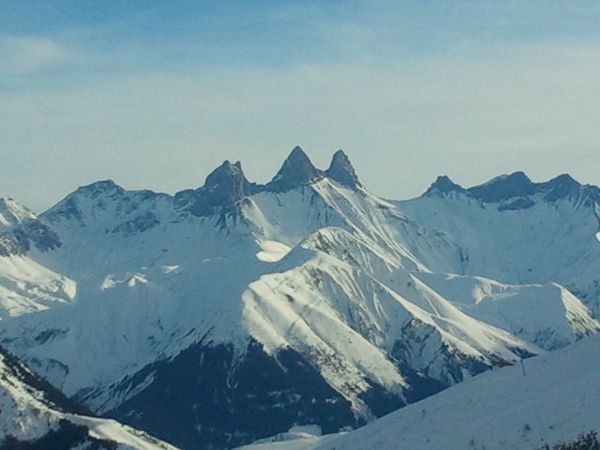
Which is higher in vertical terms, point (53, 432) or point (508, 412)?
point (508, 412)

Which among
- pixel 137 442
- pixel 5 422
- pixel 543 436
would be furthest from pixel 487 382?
pixel 5 422

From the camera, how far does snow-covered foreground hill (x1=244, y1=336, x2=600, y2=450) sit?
4065 inches

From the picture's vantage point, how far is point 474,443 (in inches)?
4269

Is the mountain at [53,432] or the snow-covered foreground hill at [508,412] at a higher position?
the snow-covered foreground hill at [508,412]

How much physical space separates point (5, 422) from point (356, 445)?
8074cm

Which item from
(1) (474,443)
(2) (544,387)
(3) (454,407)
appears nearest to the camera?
(1) (474,443)

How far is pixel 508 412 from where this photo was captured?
11425 centimetres

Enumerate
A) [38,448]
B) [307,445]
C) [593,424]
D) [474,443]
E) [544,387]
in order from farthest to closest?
[38,448] < [307,445] < [544,387] < [474,443] < [593,424]

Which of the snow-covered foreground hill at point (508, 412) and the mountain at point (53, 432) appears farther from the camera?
the mountain at point (53, 432)

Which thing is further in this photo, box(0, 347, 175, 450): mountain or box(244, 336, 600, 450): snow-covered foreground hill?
box(0, 347, 175, 450): mountain

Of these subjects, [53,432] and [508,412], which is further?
[53,432]

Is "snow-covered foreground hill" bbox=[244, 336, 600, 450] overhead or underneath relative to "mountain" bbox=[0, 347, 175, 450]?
overhead

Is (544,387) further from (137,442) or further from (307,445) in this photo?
(137,442)

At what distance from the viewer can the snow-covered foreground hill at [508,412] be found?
10325cm
